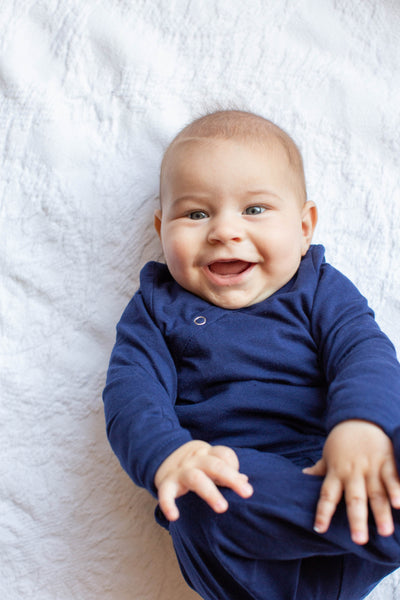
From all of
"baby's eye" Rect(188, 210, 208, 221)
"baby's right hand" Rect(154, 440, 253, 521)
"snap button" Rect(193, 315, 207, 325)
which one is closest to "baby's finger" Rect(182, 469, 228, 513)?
"baby's right hand" Rect(154, 440, 253, 521)

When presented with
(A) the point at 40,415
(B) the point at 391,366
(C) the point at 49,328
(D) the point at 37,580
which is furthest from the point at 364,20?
(D) the point at 37,580

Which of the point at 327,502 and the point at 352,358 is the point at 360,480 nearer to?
the point at 327,502

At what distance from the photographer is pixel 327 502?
2.38ft

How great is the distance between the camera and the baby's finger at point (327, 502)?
72cm

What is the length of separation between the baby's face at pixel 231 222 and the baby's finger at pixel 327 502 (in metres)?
0.32

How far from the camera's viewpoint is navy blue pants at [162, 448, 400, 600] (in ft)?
2.46

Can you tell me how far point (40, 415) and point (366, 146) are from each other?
76 cm

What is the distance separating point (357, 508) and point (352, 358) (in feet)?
0.72

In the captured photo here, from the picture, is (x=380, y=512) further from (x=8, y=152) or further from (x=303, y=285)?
(x=8, y=152)

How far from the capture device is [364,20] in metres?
1.17

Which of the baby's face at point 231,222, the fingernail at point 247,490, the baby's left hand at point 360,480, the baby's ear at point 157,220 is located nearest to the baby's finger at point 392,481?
the baby's left hand at point 360,480

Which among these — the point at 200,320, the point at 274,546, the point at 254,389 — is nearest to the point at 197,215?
the point at 200,320

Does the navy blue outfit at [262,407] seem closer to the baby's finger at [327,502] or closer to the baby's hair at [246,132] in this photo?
the baby's finger at [327,502]

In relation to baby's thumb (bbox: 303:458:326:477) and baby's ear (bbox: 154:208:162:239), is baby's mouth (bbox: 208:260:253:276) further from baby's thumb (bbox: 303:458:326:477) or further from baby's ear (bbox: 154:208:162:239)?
baby's thumb (bbox: 303:458:326:477)
